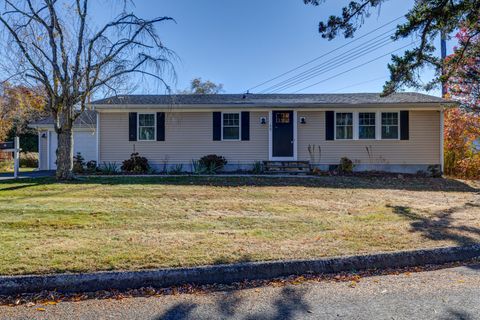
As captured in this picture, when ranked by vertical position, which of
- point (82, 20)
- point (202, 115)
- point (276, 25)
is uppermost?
point (276, 25)

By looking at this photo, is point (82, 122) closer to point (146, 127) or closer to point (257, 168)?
point (146, 127)

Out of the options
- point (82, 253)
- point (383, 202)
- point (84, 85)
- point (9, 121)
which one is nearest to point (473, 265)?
point (383, 202)

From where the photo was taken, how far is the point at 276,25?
17.5 meters

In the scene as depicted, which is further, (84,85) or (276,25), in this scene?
(276,25)

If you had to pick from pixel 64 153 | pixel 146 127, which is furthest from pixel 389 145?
pixel 64 153

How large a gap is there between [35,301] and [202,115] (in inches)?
459

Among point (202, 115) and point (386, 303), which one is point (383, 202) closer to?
point (386, 303)

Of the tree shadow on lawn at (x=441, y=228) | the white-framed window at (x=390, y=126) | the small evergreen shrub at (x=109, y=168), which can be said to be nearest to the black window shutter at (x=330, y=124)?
the white-framed window at (x=390, y=126)

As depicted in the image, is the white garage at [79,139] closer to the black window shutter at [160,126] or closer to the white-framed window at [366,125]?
the black window shutter at [160,126]

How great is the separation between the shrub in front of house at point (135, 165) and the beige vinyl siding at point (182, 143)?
525 millimetres

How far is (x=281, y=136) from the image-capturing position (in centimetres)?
1448

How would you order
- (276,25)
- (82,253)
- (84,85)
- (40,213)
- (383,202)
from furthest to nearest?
(276,25), (84,85), (383,202), (40,213), (82,253)

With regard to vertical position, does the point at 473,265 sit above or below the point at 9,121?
below

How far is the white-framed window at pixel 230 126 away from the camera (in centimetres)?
1455
